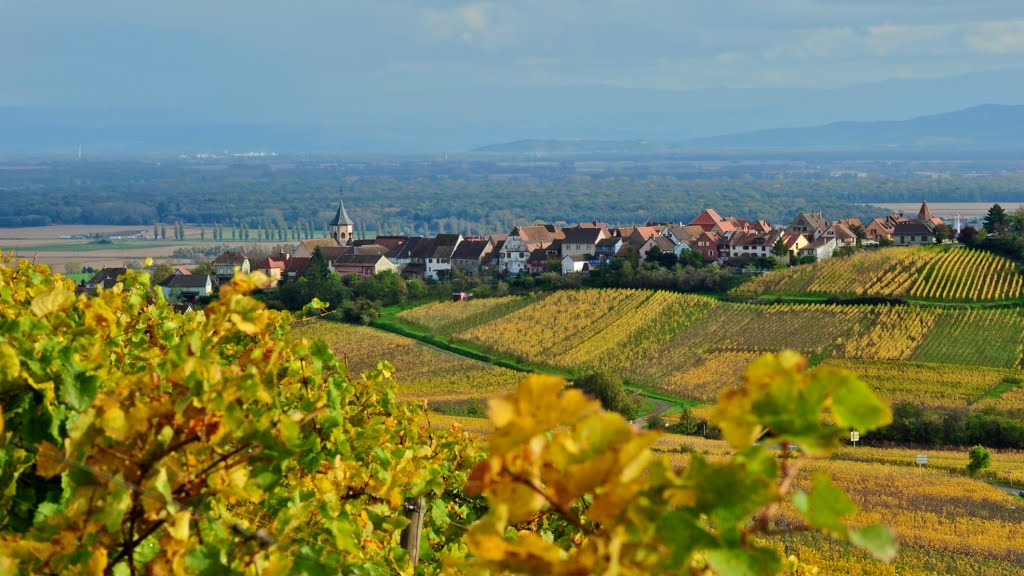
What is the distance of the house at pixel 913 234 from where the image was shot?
70812 millimetres

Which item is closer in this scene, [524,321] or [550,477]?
[550,477]

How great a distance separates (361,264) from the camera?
7275cm

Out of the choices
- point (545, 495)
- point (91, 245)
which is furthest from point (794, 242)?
point (91, 245)

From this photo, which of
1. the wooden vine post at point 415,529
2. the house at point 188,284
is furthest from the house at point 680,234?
the wooden vine post at point 415,529

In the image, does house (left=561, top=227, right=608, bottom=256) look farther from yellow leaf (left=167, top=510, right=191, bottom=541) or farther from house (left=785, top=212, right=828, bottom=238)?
yellow leaf (left=167, top=510, right=191, bottom=541)

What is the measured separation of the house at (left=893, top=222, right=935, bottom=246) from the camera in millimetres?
70812

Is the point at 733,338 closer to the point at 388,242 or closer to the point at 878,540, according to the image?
the point at 388,242

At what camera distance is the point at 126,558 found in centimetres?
276

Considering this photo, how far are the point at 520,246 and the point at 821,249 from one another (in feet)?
61.3

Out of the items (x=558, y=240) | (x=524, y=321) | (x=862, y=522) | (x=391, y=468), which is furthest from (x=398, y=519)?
(x=558, y=240)

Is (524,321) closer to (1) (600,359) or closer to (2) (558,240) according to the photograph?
(1) (600,359)

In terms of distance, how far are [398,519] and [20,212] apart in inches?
7362

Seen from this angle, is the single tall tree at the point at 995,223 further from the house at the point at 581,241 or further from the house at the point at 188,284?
the house at the point at 188,284

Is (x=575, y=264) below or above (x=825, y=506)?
below
